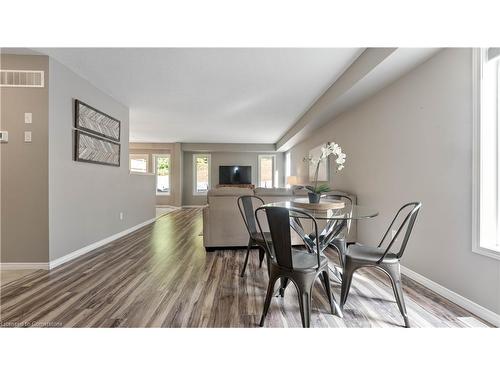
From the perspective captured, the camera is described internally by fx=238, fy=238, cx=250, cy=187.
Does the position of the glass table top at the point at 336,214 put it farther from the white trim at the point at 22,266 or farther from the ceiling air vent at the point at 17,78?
the ceiling air vent at the point at 17,78

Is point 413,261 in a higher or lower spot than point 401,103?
lower

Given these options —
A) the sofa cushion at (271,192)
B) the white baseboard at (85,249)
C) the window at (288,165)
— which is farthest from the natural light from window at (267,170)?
the sofa cushion at (271,192)

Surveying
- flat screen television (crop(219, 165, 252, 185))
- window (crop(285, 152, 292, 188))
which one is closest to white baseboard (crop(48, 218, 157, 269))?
flat screen television (crop(219, 165, 252, 185))

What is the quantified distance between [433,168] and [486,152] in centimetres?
48

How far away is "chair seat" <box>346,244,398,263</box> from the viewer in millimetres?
1798

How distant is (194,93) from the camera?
164 inches

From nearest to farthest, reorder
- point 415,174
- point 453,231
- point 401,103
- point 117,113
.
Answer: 1. point 453,231
2. point 415,174
3. point 401,103
4. point 117,113

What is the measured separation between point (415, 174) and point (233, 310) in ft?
7.68

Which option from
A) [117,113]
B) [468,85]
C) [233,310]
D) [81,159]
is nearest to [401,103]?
[468,85]

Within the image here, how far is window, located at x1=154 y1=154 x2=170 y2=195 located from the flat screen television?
215cm

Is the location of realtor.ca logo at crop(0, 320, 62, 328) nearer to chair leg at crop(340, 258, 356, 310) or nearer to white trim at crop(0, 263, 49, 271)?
white trim at crop(0, 263, 49, 271)
